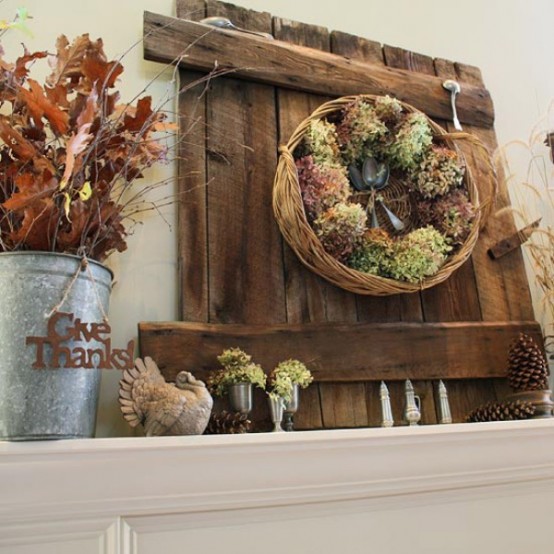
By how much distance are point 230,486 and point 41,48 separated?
954 millimetres

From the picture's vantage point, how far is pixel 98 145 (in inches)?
42.6

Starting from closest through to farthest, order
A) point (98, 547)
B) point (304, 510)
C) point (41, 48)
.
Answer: point (98, 547)
point (304, 510)
point (41, 48)

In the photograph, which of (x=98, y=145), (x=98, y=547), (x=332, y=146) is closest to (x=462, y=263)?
(x=332, y=146)

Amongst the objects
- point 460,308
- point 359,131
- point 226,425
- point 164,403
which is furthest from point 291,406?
point 359,131

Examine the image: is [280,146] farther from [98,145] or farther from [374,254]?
[98,145]

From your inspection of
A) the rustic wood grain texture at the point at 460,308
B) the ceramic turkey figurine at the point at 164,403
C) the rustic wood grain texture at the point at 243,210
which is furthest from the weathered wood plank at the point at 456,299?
the ceramic turkey figurine at the point at 164,403

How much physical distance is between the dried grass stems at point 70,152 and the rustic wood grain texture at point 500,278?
818mm

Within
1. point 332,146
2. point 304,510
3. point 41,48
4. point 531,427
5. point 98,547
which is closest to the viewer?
point 98,547

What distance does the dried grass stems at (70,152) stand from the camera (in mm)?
937

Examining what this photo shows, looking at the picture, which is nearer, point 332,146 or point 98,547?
point 98,547

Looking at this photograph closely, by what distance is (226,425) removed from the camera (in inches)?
43.4

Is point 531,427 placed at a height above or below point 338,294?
below

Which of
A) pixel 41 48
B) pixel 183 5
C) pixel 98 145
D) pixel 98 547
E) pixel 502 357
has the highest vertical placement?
pixel 183 5

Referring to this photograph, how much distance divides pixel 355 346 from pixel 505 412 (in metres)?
0.32
